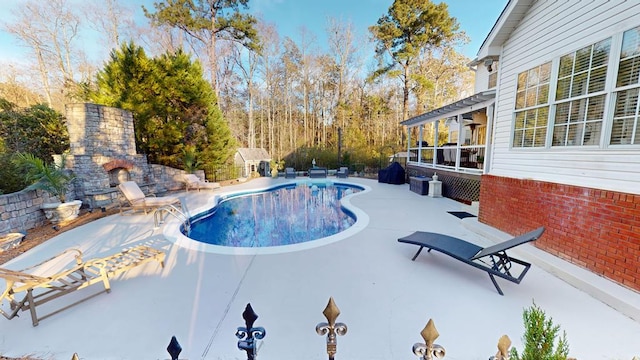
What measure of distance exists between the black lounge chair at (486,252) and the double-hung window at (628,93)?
61.3 inches

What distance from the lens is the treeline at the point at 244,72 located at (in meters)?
11.7

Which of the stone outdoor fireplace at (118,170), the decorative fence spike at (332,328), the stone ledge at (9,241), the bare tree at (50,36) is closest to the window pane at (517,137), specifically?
the decorative fence spike at (332,328)

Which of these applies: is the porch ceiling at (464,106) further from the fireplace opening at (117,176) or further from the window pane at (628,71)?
the fireplace opening at (117,176)

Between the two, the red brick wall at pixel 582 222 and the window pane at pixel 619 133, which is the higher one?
the window pane at pixel 619 133

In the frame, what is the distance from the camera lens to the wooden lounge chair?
2.36 m

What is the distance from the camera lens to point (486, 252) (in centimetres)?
308

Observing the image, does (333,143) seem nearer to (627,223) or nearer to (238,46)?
(238,46)

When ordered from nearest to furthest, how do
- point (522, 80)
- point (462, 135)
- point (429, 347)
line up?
point (429, 347) → point (522, 80) → point (462, 135)

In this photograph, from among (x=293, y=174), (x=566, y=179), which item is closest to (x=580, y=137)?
(x=566, y=179)

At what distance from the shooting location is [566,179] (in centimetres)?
356

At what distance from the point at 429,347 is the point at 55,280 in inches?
143

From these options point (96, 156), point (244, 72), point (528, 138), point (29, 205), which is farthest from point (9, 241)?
point (244, 72)

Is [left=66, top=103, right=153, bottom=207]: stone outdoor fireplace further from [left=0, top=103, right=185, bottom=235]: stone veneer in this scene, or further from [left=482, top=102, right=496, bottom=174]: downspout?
[left=482, top=102, right=496, bottom=174]: downspout

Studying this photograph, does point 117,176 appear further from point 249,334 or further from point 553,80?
point 553,80
